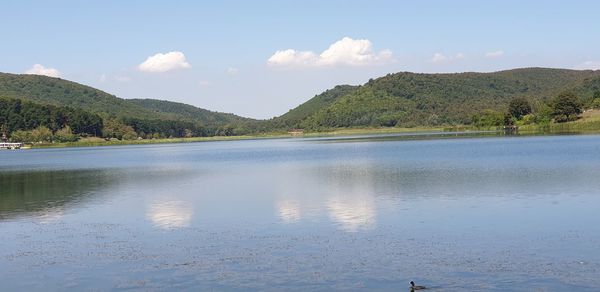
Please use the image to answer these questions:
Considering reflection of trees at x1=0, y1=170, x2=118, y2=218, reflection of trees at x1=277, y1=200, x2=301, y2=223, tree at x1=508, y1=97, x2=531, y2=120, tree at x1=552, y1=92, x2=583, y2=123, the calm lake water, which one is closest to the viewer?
the calm lake water

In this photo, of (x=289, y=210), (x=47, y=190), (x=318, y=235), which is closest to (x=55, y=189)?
(x=47, y=190)

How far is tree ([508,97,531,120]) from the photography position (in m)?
170

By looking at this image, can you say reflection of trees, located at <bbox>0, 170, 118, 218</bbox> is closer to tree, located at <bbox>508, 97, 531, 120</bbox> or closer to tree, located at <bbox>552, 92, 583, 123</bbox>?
tree, located at <bbox>552, 92, 583, 123</bbox>

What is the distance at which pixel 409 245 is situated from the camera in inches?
863

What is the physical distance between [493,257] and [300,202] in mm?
16422

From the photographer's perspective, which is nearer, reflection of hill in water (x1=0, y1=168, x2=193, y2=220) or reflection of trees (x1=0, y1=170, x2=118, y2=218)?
reflection of hill in water (x1=0, y1=168, x2=193, y2=220)

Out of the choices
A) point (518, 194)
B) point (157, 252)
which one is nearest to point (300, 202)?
point (518, 194)

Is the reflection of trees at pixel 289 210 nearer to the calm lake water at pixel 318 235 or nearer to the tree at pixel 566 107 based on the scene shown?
the calm lake water at pixel 318 235

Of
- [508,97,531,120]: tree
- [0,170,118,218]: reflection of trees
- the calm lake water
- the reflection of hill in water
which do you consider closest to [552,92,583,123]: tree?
[508,97,531,120]: tree

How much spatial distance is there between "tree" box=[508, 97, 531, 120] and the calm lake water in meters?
129

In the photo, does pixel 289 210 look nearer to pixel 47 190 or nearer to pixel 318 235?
pixel 318 235

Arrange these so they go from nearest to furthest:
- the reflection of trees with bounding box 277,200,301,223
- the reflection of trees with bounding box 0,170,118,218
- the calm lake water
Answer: the calm lake water, the reflection of trees with bounding box 277,200,301,223, the reflection of trees with bounding box 0,170,118,218

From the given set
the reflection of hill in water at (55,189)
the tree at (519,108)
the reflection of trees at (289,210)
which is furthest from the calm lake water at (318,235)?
the tree at (519,108)

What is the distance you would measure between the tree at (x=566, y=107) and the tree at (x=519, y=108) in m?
14.2
